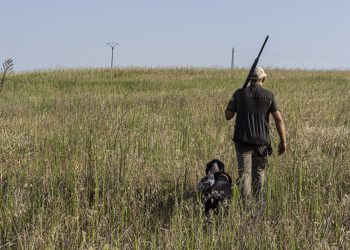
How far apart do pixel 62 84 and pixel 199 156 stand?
589 inches

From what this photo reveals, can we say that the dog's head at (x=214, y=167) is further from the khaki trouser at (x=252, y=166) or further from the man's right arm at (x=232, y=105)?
the man's right arm at (x=232, y=105)

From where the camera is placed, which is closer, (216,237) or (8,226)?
(216,237)

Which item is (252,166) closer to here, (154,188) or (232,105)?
(232,105)

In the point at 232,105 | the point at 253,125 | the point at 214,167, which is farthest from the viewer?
the point at 232,105

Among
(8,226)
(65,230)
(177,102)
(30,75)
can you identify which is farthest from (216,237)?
(30,75)

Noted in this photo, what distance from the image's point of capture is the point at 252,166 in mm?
5172

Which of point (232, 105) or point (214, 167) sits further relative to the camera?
point (232, 105)

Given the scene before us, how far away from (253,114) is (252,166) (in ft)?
1.80

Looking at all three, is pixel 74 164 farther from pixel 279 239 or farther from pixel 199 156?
pixel 279 239

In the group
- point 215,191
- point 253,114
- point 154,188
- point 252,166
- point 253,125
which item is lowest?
point 154,188

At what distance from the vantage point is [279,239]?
3943 millimetres

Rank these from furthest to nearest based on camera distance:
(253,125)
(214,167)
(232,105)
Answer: (232,105) → (253,125) → (214,167)

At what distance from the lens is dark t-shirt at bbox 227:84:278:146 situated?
5.03 metres

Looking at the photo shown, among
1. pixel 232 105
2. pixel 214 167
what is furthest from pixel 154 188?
pixel 232 105
